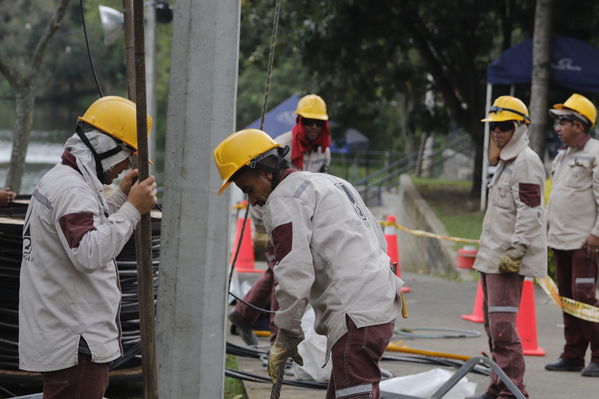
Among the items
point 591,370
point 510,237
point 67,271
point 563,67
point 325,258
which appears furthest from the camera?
point 563,67

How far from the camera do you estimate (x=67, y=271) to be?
3723mm

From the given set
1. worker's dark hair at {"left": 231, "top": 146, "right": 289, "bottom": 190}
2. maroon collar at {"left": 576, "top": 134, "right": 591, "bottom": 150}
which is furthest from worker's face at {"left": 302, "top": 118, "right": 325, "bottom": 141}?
worker's dark hair at {"left": 231, "top": 146, "right": 289, "bottom": 190}

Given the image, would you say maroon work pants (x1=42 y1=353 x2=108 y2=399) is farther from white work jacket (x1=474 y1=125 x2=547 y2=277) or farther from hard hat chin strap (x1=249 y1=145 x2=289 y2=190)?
white work jacket (x1=474 y1=125 x2=547 y2=277)

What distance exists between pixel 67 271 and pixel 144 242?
360 millimetres

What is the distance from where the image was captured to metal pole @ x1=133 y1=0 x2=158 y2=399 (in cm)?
365

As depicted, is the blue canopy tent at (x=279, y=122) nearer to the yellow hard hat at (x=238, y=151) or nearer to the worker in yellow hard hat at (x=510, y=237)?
the worker in yellow hard hat at (x=510, y=237)

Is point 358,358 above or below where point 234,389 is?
above

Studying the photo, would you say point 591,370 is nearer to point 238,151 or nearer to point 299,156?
point 299,156

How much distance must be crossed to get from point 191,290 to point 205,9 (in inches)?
49.3

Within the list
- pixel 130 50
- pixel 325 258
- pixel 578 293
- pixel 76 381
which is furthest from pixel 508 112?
pixel 76 381

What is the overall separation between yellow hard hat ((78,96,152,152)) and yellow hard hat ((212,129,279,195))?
0.33m

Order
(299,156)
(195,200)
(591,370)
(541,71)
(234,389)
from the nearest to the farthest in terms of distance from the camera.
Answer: (195,200) < (234,389) < (591,370) < (299,156) < (541,71)

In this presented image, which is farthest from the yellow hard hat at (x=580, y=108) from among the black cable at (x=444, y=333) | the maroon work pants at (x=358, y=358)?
the maroon work pants at (x=358, y=358)

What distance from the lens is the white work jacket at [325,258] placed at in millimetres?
3920
